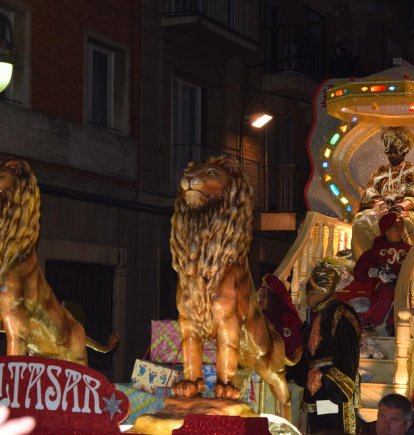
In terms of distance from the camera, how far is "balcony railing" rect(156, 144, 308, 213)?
19719mm

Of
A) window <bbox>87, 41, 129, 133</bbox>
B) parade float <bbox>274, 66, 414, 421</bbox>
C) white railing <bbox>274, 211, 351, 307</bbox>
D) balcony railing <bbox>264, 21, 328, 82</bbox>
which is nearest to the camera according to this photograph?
parade float <bbox>274, 66, 414, 421</bbox>

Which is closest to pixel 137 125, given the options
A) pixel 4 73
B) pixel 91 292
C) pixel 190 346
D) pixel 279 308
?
pixel 91 292

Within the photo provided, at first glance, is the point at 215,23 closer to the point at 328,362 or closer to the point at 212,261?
the point at 328,362

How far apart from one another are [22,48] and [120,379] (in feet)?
15.1

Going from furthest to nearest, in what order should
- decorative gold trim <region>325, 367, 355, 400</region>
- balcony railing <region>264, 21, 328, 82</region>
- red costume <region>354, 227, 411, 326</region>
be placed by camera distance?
1. balcony railing <region>264, 21, 328, 82</region>
2. red costume <region>354, 227, 411, 326</region>
3. decorative gold trim <region>325, 367, 355, 400</region>

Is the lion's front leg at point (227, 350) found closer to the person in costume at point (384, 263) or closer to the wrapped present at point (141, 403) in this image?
the wrapped present at point (141, 403)

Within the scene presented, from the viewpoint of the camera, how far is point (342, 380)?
8430mm

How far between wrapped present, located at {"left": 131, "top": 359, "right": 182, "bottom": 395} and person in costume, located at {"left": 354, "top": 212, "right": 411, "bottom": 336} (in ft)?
7.58

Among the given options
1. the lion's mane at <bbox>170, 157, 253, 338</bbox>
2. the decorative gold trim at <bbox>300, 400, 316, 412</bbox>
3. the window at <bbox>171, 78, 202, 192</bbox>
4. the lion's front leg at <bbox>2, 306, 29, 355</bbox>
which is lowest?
the decorative gold trim at <bbox>300, 400, 316, 412</bbox>

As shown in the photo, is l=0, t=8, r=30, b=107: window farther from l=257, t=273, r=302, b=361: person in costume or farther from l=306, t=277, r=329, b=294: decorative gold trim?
l=306, t=277, r=329, b=294: decorative gold trim

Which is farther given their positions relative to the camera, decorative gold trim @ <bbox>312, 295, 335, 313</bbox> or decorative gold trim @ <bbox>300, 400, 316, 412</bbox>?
decorative gold trim @ <bbox>312, 295, 335, 313</bbox>

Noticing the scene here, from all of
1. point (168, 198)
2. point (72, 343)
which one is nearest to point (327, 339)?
point (72, 343)

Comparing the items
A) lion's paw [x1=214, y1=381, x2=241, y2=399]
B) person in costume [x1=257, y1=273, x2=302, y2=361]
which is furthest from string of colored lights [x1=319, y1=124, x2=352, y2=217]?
lion's paw [x1=214, y1=381, x2=241, y2=399]

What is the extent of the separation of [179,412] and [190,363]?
45 cm
